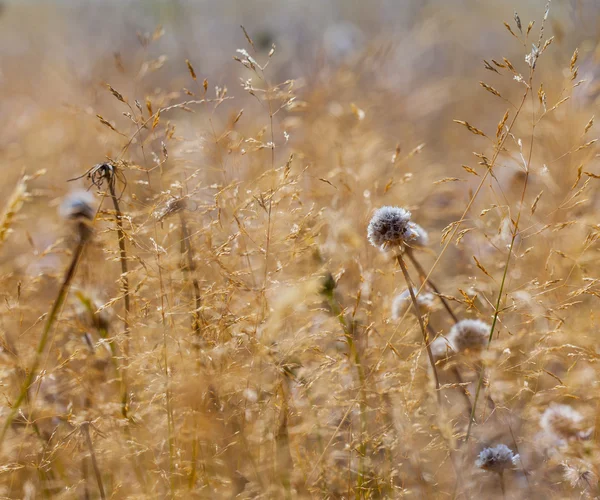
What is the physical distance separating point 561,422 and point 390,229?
575mm

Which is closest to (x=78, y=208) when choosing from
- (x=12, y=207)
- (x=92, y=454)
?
(x=12, y=207)

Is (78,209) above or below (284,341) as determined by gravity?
above

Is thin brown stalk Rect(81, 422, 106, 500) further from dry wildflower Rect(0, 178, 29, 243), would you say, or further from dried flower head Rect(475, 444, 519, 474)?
dried flower head Rect(475, 444, 519, 474)

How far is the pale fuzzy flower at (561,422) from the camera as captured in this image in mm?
1307

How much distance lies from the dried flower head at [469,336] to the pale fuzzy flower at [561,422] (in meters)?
0.22

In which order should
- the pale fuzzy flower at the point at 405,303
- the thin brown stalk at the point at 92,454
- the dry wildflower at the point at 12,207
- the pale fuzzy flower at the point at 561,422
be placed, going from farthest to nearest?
the pale fuzzy flower at the point at 405,303 < the pale fuzzy flower at the point at 561,422 < the thin brown stalk at the point at 92,454 < the dry wildflower at the point at 12,207

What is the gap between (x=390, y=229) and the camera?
1397mm

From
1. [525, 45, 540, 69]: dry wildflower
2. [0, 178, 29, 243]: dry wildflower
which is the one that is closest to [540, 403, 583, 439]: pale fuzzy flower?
[525, 45, 540, 69]: dry wildflower

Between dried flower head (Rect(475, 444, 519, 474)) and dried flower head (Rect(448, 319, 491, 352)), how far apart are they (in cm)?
30

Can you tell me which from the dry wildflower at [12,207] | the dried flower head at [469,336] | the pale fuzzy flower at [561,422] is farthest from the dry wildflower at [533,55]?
the dry wildflower at [12,207]

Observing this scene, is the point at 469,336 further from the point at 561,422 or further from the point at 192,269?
the point at 192,269

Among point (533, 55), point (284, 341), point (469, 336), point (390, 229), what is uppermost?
point (533, 55)

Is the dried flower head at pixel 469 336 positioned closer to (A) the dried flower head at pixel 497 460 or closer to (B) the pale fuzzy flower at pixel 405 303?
(B) the pale fuzzy flower at pixel 405 303

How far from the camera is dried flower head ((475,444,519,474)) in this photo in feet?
4.05
